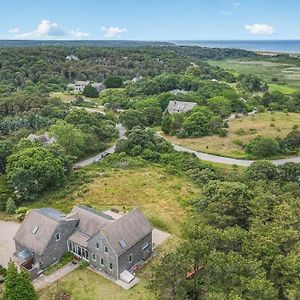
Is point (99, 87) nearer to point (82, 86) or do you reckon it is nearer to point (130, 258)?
point (82, 86)

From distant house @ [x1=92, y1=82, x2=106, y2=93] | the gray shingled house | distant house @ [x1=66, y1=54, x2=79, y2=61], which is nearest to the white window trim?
the gray shingled house

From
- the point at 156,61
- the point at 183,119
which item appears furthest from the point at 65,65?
the point at 183,119

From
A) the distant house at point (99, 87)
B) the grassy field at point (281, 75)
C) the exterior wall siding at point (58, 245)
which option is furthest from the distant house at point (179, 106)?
the exterior wall siding at point (58, 245)

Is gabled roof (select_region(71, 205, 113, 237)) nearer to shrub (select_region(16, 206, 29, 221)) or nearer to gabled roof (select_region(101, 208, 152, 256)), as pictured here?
gabled roof (select_region(101, 208, 152, 256))

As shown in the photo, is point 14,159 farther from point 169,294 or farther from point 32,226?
point 169,294

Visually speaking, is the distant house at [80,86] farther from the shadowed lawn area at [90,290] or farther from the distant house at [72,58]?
the shadowed lawn area at [90,290]

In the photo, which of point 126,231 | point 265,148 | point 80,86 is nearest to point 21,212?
point 126,231
